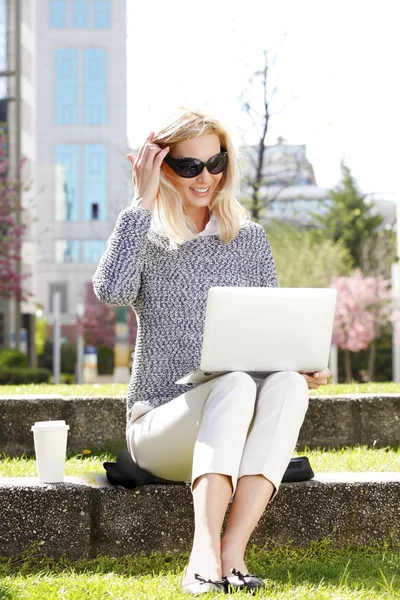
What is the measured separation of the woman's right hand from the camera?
3.33 meters

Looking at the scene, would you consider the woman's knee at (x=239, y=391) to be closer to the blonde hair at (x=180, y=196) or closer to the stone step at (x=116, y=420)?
the blonde hair at (x=180, y=196)

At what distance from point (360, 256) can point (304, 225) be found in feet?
13.8

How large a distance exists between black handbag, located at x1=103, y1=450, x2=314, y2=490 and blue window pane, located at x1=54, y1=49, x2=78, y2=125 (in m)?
44.6

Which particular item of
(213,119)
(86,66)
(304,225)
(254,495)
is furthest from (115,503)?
(86,66)

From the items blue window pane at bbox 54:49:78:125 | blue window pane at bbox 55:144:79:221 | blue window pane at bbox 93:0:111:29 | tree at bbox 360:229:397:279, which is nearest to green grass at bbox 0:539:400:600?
tree at bbox 360:229:397:279

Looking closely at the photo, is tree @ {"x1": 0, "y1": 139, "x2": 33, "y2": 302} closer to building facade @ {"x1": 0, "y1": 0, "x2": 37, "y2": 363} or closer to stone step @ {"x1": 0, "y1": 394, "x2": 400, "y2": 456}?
building facade @ {"x1": 0, "y1": 0, "x2": 37, "y2": 363}

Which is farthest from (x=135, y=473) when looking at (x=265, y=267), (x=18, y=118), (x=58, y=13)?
(x=58, y=13)

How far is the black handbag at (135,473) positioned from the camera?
3121 mm

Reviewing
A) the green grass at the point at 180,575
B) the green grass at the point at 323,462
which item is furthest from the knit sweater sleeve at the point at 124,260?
the green grass at the point at 180,575

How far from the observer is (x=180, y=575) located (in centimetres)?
280

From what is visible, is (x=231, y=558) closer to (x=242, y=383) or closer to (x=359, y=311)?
(x=242, y=383)

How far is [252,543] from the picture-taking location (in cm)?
318

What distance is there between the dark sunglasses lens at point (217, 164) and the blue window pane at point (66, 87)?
145 feet

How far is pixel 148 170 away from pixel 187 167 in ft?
0.45
